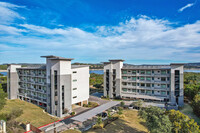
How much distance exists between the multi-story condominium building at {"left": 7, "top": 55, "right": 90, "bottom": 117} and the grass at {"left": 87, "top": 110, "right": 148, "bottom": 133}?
12331 mm

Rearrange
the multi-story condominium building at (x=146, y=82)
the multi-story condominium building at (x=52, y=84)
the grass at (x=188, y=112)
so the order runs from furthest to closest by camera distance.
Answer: the multi-story condominium building at (x=146, y=82) < the multi-story condominium building at (x=52, y=84) < the grass at (x=188, y=112)

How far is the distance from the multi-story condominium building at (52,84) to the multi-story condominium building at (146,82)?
1222 cm

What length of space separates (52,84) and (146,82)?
103 feet

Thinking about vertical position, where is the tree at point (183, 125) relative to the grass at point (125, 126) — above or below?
above

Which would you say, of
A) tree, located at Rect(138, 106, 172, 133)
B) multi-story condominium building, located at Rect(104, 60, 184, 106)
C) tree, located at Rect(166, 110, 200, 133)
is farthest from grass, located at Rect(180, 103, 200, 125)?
tree, located at Rect(138, 106, 172, 133)

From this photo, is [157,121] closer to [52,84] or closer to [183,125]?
[183,125]

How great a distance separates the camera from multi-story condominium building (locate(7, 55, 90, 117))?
32.8 m

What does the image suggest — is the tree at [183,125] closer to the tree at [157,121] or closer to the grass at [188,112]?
the tree at [157,121]

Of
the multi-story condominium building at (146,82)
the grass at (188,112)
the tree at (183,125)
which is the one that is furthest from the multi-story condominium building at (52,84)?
the grass at (188,112)

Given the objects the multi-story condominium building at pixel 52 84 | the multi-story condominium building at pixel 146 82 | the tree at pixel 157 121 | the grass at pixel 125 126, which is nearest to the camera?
the tree at pixel 157 121

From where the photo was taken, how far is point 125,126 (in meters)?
26.9

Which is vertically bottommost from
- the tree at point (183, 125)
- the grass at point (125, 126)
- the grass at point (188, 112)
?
the grass at point (125, 126)

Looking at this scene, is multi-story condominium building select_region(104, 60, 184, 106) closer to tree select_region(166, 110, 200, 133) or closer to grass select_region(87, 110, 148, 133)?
grass select_region(87, 110, 148, 133)

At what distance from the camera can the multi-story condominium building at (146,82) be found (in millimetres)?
39500
